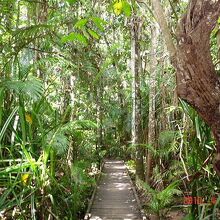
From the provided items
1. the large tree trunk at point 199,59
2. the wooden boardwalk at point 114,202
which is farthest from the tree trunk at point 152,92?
the large tree trunk at point 199,59

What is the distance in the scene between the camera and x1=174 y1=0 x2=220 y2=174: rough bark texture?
209 centimetres

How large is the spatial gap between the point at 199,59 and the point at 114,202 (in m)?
5.56

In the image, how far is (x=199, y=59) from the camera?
6.91 ft

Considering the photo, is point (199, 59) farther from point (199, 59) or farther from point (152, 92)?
point (152, 92)

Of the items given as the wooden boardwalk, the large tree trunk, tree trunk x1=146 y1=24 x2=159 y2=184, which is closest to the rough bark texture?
the large tree trunk

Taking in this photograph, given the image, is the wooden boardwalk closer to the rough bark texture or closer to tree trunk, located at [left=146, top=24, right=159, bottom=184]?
tree trunk, located at [left=146, top=24, right=159, bottom=184]

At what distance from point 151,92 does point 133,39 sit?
6.80ft

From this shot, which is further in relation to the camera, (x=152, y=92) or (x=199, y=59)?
(x=152, y=92)

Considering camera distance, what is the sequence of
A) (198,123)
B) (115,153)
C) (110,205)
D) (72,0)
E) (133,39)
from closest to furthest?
(72,0) < (198,123) < (110,205) < (133,39) < (115,153)

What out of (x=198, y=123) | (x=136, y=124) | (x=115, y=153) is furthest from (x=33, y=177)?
(x=115, y=153)

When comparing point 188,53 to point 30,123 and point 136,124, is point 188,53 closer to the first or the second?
point 30,123

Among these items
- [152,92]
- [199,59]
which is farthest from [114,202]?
[199,59]

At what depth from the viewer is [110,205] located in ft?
22.4

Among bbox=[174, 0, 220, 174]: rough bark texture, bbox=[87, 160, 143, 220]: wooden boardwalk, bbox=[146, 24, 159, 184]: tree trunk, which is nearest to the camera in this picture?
bbox=[174, 0, 220, 174]: rough bark texture
